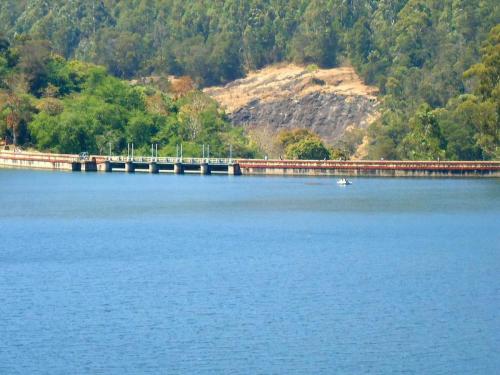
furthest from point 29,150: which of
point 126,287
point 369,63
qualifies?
point 126,287

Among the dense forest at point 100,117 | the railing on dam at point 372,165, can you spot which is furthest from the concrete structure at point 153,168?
the railing on dam at point 372,165

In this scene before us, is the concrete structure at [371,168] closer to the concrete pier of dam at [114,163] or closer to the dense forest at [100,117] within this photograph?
the concrete pier of dam at [114,163]

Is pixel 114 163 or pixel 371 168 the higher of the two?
pixel 114 163

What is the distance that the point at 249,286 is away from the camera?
6181cm

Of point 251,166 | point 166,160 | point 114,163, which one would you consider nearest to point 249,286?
point 251,166

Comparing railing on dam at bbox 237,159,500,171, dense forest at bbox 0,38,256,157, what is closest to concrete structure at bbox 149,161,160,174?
dense forest at bbox 0,38,256,157

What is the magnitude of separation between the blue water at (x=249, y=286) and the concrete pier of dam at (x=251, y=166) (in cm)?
2848

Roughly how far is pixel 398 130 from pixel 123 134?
32207 mm

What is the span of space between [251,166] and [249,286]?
80.3m

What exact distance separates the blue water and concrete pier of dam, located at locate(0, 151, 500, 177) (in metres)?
28.5

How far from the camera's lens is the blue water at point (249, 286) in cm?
4853

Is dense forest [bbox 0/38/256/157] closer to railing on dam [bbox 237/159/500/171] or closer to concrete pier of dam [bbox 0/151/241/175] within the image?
concrete pier of dam [bbox 0/151/241/175]

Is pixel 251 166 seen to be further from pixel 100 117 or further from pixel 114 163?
pixel 100 117

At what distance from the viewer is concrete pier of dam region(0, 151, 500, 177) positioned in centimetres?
13675
